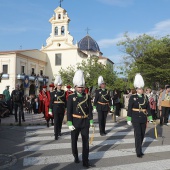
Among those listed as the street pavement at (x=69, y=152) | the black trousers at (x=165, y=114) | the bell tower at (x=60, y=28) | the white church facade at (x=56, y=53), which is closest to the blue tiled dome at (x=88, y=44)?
the white church facade at (x=56, y=53)

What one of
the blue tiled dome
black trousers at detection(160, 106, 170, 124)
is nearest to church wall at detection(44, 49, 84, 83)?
the blue tiled dome

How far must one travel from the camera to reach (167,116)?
13617mm

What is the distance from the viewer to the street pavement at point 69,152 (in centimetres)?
611

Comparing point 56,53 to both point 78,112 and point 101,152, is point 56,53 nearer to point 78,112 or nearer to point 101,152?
point 101,152

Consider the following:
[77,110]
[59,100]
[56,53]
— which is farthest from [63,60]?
[77,110]

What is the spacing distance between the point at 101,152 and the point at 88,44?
6924cm

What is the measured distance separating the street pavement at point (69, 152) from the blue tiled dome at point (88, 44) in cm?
6557

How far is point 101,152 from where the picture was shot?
24.0 ft

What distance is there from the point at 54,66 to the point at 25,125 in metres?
46.9

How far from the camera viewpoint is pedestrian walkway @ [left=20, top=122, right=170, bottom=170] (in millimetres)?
6112

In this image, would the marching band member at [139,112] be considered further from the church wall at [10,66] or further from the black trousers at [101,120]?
the church wall at [10,66]

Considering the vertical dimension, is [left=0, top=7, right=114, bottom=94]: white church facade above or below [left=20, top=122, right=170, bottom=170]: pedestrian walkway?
above

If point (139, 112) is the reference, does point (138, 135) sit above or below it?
below

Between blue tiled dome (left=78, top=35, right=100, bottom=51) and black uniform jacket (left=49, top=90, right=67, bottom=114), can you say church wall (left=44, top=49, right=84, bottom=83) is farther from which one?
black uniform jacket (left=49, top=90, right=67, bottom=114)
